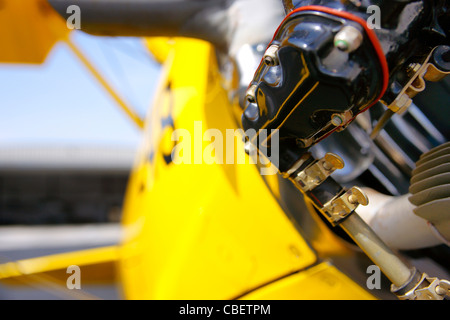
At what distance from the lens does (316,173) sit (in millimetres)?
746

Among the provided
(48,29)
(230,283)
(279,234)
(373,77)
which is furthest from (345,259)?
(48,29)

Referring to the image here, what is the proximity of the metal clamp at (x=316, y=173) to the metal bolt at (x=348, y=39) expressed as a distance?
20 cm

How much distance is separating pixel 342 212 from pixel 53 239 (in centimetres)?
559

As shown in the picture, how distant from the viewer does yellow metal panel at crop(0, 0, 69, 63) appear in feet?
3.76

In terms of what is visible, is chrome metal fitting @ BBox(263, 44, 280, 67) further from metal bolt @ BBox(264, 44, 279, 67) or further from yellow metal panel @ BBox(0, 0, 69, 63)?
yellow metal panel @ BBox(0, 0, 69, 63)

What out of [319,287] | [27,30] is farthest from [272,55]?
[27,30]

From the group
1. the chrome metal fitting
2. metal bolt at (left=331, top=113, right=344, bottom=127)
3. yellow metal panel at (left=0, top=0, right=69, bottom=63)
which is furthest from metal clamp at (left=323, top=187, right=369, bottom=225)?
yellow metal panel at (left=0, top=0, right=69, bottom=63)

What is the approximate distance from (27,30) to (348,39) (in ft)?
3.15

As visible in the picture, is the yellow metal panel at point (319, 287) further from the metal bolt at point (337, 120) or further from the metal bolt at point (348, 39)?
the metal bolt at point (348, 39)

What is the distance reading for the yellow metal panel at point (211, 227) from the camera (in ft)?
3.12

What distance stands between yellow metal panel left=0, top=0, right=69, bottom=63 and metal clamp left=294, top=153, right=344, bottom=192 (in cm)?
80

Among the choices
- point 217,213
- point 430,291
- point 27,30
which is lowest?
point 430,291

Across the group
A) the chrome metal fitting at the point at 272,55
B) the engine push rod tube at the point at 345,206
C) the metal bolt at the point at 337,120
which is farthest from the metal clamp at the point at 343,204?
the chrome metal fitting at the point at 272,55

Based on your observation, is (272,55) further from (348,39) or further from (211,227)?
(211,227)
